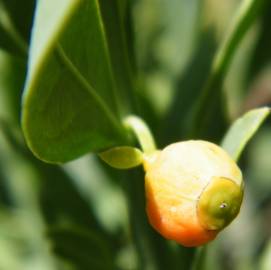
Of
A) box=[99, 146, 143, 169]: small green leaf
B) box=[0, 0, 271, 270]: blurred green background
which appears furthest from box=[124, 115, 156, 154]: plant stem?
box=[0, 0, 271, 270]: blurred green background

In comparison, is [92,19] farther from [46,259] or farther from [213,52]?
[46,259]

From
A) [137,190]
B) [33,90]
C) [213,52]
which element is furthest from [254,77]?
[33,90]

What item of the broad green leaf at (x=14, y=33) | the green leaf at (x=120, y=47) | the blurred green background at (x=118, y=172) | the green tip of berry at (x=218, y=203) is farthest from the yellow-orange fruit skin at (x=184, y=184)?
the blurred green background at (x=118, y=172)

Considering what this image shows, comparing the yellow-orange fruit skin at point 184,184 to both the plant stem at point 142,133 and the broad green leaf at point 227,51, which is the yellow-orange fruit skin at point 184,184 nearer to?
the plant stem at point 142,133

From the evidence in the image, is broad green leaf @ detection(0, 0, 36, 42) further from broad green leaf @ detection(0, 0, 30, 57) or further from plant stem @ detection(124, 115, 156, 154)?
plant stem @ detection(124, 115, 156, 154)

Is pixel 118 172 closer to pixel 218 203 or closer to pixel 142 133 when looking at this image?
pixel 142 133

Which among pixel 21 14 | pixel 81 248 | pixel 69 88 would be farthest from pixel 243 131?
pixel 81 248
